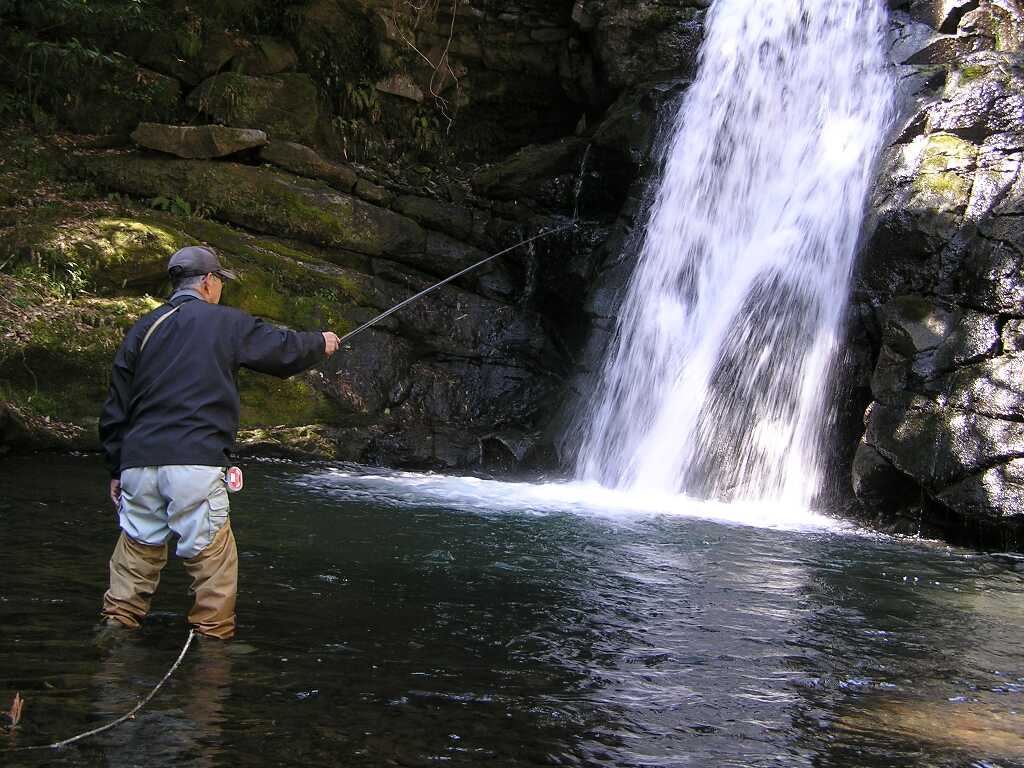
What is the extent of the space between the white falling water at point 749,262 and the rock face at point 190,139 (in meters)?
5.82

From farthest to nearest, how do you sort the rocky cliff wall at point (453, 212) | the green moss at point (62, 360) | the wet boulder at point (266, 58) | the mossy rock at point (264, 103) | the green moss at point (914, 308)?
the wet boulder at point (266, 58), the mossy rock at point (264, 103), the green moss at point (62, 360), the green moss at point (914, 308), the rocky cliff wall at point (453, 212)

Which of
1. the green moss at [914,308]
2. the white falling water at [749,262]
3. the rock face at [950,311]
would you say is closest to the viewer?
the rock face at [950,311]

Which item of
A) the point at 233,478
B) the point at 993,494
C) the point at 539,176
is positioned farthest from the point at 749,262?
the point at 233,478

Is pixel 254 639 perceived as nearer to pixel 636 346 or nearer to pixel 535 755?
pixel 535 755

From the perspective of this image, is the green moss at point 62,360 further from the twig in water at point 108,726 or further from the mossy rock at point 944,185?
the mossy rock at point 944,185

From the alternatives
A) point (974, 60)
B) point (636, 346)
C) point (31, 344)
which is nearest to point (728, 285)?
point (636, 346)

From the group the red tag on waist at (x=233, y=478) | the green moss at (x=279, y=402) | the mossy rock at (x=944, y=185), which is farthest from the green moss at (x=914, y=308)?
the red tag on waist at (x=233, y=478)

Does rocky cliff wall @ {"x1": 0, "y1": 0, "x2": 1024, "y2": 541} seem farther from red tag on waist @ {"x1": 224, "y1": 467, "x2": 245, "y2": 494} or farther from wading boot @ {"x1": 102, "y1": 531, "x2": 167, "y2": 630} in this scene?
red tag on waist @ {"x1": 224, "y1": 467, "x2": 245, "y2": 494}

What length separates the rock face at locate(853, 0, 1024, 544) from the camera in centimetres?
826

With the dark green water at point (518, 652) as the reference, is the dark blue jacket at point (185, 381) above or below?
above

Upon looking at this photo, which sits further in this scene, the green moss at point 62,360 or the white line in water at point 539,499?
the green moss at point 62,360

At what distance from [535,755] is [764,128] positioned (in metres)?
11.1

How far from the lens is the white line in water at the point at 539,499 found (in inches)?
346

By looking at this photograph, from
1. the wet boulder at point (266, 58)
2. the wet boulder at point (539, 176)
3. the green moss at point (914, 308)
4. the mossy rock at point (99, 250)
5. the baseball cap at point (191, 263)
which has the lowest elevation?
the baseball cap at point (191, 263)
